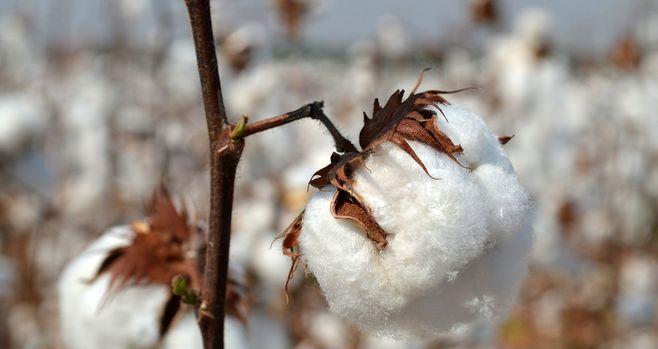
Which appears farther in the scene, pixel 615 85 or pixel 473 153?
pixel 615 85

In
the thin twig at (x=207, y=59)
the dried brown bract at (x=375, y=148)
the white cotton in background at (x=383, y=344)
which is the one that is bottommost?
the dried brown bract at (x=375, y=148)

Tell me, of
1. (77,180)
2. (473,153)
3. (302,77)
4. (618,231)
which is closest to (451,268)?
(473,153)

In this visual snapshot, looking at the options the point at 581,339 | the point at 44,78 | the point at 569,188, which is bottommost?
the point at 581,339

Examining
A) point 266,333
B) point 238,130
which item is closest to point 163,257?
point 266,333

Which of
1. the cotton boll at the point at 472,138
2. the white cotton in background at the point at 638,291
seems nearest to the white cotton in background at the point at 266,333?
the cotton boll at the point at 472,138

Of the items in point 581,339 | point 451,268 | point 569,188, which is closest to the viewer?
point 451,268

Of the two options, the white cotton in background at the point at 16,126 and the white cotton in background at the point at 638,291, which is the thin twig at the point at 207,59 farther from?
the white cotton in background at the point at 638,291

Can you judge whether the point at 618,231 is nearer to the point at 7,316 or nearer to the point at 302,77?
the point at 302,77
